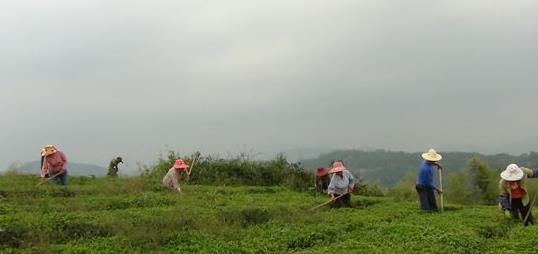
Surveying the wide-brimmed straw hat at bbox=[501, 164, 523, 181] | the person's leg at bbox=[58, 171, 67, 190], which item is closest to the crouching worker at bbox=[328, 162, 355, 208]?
the wide-brimmed straw hat at bbox=[501, 164, 523, 181]

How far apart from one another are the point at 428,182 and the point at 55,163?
15415 millimetres

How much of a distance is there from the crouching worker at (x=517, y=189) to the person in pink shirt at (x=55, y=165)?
17499mm

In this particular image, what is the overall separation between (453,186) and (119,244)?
4605 centimetres

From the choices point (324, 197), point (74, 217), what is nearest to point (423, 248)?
point (74, 217)

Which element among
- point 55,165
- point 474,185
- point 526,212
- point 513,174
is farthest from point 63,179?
point 474,185

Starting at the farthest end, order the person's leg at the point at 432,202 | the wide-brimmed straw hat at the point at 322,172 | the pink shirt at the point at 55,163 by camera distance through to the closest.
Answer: the wide-brimmed straw hat at the point at 322,172
the pink shirt at the point at 55,163
the person's leg at the point at 432,202

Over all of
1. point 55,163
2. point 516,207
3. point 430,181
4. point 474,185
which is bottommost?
point 516,207

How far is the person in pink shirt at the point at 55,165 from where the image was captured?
2522 centimetres

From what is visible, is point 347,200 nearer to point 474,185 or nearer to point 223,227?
point 223,227

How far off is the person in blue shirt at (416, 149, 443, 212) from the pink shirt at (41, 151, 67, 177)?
48.5ft

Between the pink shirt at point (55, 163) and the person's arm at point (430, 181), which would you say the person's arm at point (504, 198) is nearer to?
the person's arm at point (430, 181)

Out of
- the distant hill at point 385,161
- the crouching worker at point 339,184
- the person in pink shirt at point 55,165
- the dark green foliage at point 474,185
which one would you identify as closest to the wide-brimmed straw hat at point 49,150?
the person in pink shirt at point 55,165

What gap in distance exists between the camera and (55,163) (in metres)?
25.6

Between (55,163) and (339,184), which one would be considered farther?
(55,163)
